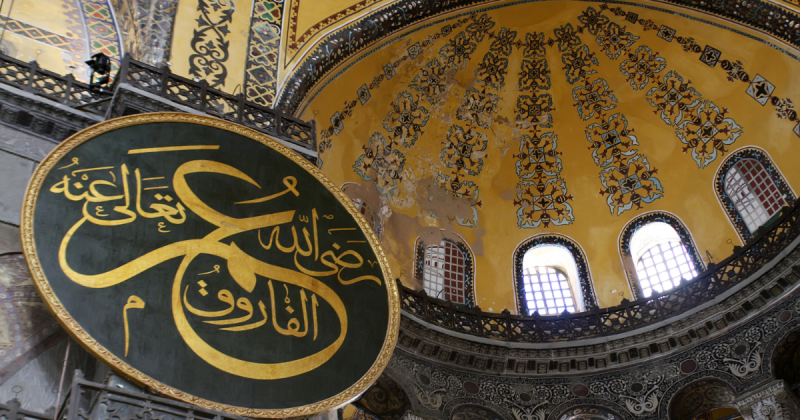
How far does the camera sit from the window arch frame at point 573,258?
1031 cm

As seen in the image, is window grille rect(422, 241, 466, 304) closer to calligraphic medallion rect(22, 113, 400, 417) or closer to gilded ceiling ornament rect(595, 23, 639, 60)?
calligraphic medallion rect(22, 113, 400, 417)

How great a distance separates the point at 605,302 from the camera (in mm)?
10203

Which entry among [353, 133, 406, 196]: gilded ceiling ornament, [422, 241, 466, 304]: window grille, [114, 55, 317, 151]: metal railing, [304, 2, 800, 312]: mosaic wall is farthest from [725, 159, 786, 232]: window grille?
[114, 55, 317, 151]: metal railing

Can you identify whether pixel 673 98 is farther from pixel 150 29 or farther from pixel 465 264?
pixel 150 29

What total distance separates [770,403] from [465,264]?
4.16 metres

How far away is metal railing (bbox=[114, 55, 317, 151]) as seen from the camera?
731 cm

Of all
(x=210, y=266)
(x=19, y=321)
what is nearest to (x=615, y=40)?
(x=210, y=266)

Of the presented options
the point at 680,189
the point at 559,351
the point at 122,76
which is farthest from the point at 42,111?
the point at 680,189

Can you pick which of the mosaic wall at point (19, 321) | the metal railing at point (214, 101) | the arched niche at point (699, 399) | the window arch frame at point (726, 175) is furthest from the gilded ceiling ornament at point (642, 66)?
the mosaic wall at point (19, 321)

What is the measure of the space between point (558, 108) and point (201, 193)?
6.29 metres

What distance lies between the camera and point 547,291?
10.7m

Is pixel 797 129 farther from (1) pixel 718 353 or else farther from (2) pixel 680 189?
(1) pixel 718 353

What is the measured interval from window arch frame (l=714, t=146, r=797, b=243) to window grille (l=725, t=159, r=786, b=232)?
0.12 feet

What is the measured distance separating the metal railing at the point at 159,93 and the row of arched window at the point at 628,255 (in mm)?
2235
